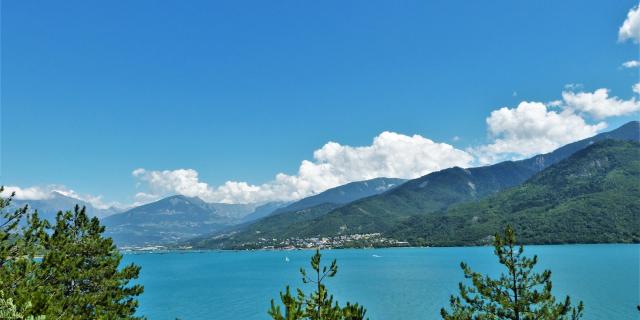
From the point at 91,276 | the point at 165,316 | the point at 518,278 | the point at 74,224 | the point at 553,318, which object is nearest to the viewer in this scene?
the point at 553,318

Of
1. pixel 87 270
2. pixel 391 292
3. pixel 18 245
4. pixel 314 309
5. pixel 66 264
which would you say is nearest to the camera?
pixel 314 309

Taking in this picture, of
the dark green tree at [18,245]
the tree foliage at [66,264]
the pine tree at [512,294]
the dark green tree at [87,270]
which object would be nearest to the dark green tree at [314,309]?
the tree foliage at [66,264]

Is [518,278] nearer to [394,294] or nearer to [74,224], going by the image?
[74,224]

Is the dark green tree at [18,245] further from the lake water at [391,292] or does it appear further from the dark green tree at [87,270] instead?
the lake water at [391,292]

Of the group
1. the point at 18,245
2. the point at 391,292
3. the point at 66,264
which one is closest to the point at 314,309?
the point at 18,245

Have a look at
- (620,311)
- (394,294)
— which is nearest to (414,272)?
(394,294)

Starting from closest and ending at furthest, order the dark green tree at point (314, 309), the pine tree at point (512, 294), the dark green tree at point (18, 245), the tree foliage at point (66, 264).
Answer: the dark green tree at point (314, 309) → the dark green tree at point (18, 245) → the tree foliage at point (66, 264) → the pine tree at point (512, 294)

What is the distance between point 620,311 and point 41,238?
106 m

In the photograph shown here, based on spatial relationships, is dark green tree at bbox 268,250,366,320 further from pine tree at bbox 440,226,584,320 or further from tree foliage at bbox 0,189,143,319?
pine tree at bbox 440,226,584,320

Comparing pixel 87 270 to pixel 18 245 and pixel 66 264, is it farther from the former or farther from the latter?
pixel 18 245

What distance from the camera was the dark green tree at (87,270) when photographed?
28.6 m

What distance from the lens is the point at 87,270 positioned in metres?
32.2

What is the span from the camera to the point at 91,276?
3247cm

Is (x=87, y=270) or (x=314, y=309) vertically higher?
(x=314, y=309)
